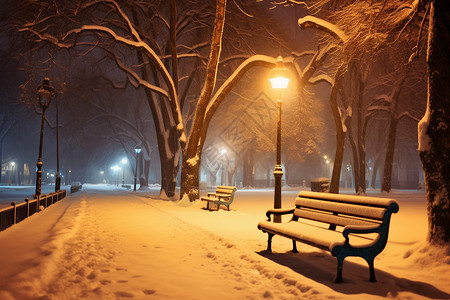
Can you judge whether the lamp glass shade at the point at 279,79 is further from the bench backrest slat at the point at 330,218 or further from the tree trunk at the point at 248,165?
the tree trunk at the point at 248,165

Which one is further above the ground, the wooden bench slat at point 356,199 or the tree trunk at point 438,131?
the tree trunk at point 438,131

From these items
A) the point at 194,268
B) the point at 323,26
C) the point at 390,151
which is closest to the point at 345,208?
the point at 194,268

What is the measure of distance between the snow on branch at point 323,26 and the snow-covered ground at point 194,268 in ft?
17.5

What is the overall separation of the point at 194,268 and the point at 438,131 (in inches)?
177

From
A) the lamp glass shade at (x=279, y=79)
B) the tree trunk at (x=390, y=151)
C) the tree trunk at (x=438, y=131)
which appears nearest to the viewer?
the tree trunk at (x=438, y=131)

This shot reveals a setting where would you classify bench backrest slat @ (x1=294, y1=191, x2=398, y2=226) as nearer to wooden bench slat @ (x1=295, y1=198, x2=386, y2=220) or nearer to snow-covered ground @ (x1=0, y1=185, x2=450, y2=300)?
wooden bench slat @ (x1=295, y1=198, x2=386, y2=220)

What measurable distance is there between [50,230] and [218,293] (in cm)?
609

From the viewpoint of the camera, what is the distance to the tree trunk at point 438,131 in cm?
640

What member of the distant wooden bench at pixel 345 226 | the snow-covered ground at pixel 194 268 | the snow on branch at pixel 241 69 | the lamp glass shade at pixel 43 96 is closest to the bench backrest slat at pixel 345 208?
the distant wooden bench at pixel 345 226

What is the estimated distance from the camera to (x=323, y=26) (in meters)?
11.7

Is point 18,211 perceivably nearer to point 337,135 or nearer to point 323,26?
point 323,26

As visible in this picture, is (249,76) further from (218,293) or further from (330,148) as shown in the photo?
(330,148)

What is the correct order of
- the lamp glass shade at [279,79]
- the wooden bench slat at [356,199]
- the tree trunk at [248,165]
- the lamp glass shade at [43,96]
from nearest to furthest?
the wooden bench slat at [356,199]
the lamp glass shade at [279,79]
the lamp glass shade at [43,96]
the tree trunk at [248,165]

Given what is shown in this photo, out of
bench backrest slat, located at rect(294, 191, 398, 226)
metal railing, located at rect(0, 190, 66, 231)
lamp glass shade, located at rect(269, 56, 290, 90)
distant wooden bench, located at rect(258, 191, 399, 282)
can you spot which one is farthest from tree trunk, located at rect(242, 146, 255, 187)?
distant wooden bench, located at rect(258, 191, 399, 282)
